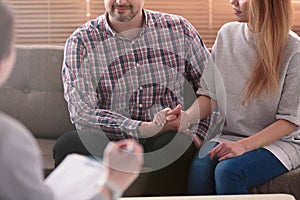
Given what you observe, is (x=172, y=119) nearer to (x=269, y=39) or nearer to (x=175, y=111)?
(x=175, y=111)

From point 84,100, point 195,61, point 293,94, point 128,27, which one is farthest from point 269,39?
point 84,100

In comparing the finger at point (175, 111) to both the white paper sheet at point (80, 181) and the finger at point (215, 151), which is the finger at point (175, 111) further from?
the white paper sheet at point (80, 181)

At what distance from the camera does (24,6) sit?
3453 mm

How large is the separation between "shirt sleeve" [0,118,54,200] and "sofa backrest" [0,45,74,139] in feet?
6.81

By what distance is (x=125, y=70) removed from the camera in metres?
2.49

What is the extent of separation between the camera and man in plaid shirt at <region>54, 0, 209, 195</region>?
2396 mm

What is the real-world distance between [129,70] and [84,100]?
200 mm

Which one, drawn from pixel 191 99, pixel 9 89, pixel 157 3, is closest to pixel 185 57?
pixel 191 99

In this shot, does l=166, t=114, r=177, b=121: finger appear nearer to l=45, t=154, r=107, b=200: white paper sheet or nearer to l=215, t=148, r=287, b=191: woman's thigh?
l=215, t=148, r=287, b=191: woman's thigh

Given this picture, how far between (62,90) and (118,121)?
0.47m

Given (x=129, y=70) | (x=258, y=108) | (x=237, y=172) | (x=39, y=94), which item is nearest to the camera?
(x=237, y=172)

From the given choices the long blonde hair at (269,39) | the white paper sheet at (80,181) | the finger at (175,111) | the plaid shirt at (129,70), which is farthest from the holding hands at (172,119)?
the white paper sheet at (80,181)

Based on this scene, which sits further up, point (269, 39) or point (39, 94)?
point (269, 39)

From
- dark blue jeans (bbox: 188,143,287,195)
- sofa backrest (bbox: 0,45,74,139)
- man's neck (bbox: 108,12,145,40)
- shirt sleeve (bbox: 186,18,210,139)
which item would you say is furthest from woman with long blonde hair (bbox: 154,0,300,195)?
sofa backrest (bbox: 0,45,74,139)
